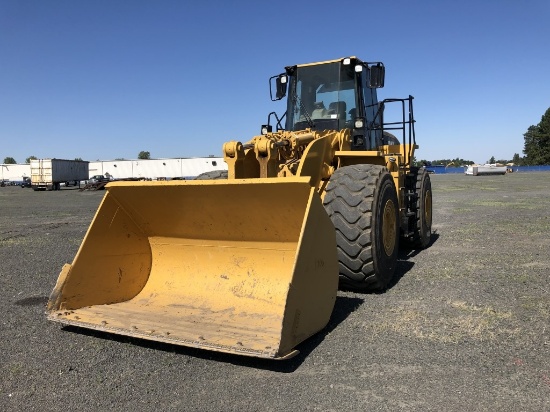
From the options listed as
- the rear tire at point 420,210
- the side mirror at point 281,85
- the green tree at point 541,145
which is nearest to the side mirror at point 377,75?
the side mirror at point 281,85

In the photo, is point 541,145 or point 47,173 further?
point 541,145

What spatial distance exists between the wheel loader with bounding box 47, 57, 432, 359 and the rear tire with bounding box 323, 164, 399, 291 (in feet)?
0.04

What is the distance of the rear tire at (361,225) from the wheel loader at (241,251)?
12 mm

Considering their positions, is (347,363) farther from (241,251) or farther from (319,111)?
(319,111)

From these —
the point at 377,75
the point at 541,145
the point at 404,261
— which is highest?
the point at 541,145

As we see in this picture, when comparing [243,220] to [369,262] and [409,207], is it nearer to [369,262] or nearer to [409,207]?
[369,262]

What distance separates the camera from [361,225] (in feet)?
17.1

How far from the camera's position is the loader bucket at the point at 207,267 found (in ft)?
12.8

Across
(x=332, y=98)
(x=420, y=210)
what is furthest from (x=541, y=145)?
(x=332, y=98)

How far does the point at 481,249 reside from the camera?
8.43m

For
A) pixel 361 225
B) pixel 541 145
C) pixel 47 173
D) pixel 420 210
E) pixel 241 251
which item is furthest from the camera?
pixel 541 145

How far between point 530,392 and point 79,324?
11.8 ft

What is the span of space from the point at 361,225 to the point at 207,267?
5.69 ft

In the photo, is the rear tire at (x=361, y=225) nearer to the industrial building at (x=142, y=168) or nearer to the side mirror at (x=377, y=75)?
the side mirror at (x=377, y=75)
